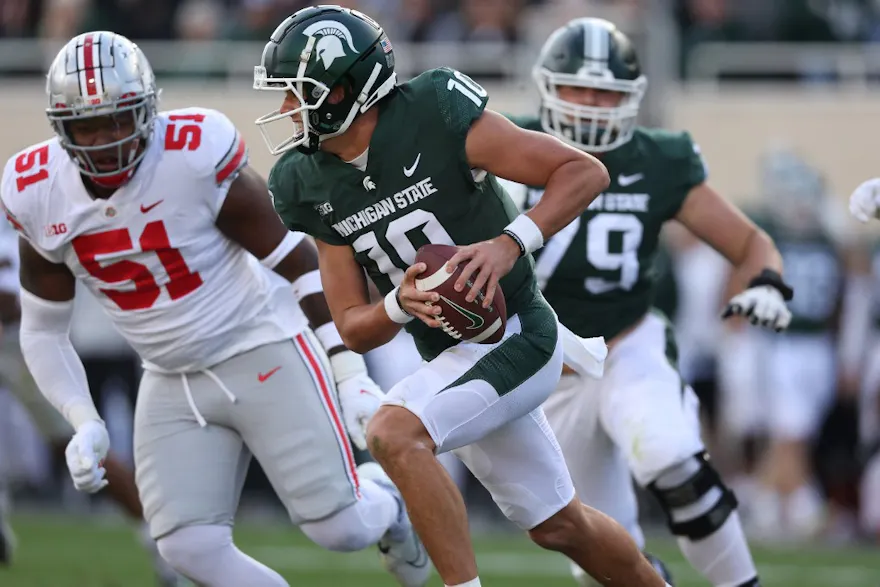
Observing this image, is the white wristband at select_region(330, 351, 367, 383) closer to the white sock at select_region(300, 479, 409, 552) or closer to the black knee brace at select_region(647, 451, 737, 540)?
the white sock at select_region(300, 479, 409, 552)

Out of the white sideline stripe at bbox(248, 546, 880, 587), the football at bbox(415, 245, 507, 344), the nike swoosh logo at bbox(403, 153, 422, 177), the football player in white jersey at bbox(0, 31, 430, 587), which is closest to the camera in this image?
the football at bbox(415, 245, 507, 344)

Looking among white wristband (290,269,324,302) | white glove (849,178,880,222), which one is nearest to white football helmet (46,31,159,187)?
white wristband (290,269,324,302)

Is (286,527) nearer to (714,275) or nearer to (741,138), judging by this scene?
(714,275)

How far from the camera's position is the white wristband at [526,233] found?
3947mm

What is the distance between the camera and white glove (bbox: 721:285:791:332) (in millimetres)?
4789

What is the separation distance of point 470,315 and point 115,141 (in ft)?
4.06

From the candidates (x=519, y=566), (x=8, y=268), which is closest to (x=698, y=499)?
(x=519, y=566)

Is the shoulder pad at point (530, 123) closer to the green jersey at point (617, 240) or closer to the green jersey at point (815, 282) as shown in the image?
the green jersey at point (617, 240)

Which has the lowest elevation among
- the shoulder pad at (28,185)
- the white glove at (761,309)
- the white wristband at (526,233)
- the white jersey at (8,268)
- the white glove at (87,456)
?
the white jersey at (8,268)

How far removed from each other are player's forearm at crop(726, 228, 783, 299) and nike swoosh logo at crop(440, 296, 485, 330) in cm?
137

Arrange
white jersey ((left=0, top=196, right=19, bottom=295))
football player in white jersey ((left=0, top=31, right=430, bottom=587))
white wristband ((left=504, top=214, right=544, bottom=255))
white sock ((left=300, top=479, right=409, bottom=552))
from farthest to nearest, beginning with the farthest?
white jersey ((left=0, top=196, right=19, bottom=295))
white sock ((left=300, top=479, right=409, bottom=552))
football player in white jersey ((left=0, top=31, right=430, bottom=587))
white wristband ((left=504, top=214, right=544, bottom=255))

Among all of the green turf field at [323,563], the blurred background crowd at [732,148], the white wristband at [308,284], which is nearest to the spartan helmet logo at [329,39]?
the white wristband at [308,284]

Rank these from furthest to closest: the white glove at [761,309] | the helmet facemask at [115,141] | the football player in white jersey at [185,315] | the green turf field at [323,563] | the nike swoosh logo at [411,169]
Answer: the green turf field at [323,563] < the white glove at [761,309] < the football player in white jersey at [185,315] < the helmet facemask at [115,141] < the nike swoosh logo at [411,169]

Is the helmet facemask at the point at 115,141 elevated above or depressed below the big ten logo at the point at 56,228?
above
